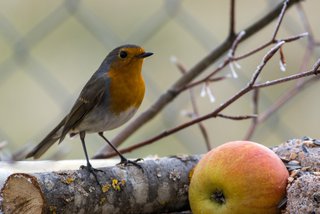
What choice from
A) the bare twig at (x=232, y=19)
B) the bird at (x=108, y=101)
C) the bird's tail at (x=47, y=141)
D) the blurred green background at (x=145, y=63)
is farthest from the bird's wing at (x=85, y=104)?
the blurred green background at (x=145, y=63)

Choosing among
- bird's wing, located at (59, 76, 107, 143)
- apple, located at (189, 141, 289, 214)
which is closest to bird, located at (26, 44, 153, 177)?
bird's wing, located at (59, 76, 107, 143)

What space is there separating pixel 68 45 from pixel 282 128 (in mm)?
1273

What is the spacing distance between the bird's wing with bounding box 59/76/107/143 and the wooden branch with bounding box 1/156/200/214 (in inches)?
13.6

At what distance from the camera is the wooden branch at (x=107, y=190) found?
6.47 ft

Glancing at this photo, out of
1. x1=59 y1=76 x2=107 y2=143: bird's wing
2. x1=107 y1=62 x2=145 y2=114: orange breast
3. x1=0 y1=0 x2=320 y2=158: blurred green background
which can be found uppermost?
x1=59 y1=76 x2=107 y2=143: bird's wing

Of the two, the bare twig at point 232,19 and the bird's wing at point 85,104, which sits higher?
the bird's wing at point 85,104

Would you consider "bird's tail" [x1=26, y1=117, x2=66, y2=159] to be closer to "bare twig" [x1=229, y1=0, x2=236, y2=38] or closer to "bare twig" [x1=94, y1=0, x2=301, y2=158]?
"bare twig" [x1=94, y1=0, x2=301, y2=158]

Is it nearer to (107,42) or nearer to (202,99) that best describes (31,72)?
(107,42)

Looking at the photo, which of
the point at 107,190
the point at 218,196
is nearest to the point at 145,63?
the point at 107,190

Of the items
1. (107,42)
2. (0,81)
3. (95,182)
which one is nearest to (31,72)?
(0,81)

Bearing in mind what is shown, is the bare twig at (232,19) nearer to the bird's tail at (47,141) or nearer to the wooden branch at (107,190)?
the wooden branch at (107,190)

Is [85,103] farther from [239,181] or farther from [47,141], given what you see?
[239,181]

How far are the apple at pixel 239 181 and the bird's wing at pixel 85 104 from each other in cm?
62

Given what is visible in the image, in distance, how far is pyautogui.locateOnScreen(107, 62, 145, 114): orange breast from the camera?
2.63 metres
